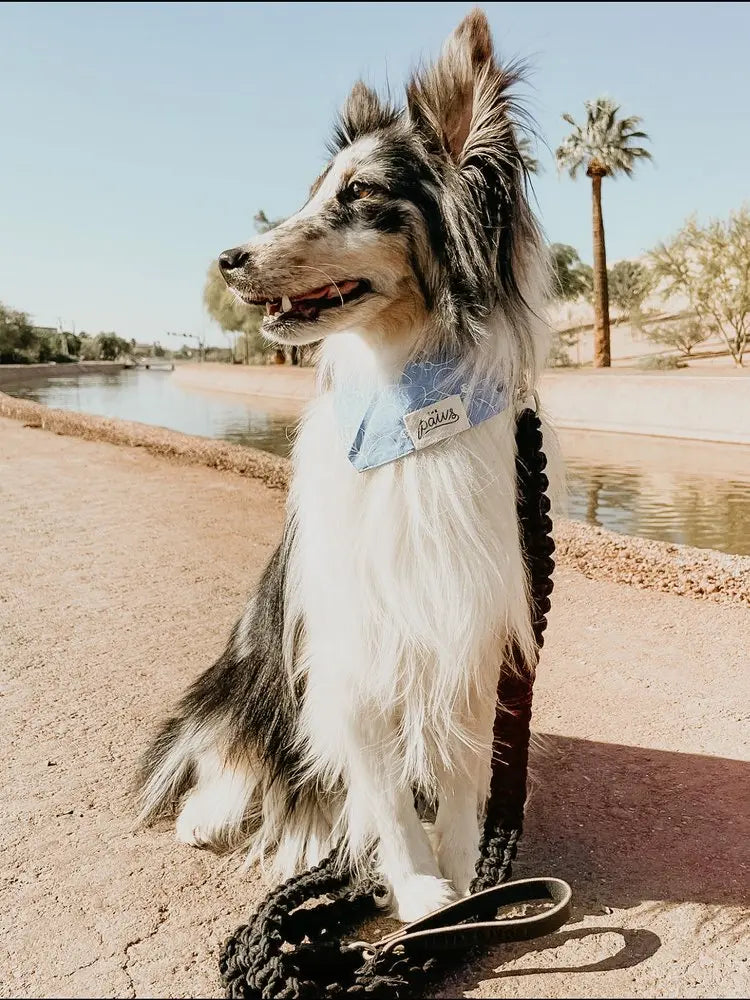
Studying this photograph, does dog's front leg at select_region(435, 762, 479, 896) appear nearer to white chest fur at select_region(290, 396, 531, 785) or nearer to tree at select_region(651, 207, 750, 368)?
white chest fur at select_region(290, 396, 531, 785)

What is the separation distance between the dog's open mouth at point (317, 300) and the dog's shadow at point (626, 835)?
6.61ft

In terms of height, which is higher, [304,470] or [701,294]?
[701,294]

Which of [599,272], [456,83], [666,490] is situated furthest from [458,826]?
[599,272]

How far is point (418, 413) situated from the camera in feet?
8.30

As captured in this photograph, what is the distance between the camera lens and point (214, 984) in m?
2.34

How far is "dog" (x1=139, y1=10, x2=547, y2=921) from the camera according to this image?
8.27 feet

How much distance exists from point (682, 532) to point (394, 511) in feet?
26.1

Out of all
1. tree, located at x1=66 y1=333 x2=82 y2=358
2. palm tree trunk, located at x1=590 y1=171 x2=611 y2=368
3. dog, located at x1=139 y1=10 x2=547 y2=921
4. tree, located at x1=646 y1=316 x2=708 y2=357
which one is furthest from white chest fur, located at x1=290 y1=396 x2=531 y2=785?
tree, located at x1=66 y1=333 x2=82 y2=358

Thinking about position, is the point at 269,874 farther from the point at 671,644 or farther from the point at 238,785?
the point at 671,644

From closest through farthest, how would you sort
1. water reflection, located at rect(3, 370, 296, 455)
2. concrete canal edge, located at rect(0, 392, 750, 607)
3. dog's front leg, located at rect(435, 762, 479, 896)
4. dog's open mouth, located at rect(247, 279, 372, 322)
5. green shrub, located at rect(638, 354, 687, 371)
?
dog's open mouth, located at rect(247, 279, 372, 322), dog's front leg, located at rect(435, 762, 479, 896), concrete canal edge, located at rect(0, 392, 750, 607), water reflection, located at rect(3, 370, 296, 455), green shrub, located at rect(638, 354, 687, 371)

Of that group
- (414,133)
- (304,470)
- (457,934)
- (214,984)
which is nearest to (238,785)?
(214,984)

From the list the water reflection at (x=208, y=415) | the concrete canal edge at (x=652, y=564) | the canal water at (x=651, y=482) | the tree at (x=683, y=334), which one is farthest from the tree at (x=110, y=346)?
the concrete canal edge at (x=652, y=564)

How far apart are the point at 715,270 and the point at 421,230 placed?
3621 cm

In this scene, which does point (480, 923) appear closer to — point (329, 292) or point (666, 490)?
point (329, 292)
